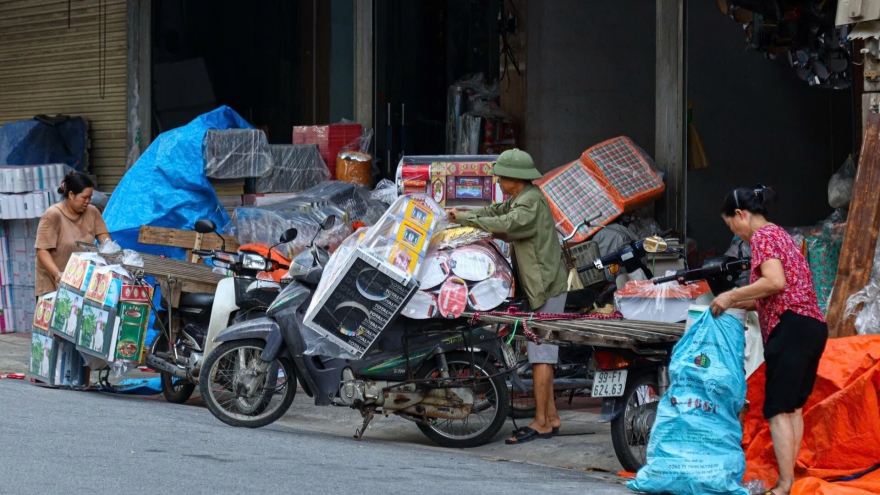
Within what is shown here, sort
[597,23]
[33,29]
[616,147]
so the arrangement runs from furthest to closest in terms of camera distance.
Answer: [33,29] < [597,23] < [616,147]

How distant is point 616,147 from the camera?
11.5 meters

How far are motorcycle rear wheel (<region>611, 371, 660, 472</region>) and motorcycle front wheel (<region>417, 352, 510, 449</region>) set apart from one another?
106cm

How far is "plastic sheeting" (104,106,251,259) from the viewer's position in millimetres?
12297

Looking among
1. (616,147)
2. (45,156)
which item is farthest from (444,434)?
(45,156)

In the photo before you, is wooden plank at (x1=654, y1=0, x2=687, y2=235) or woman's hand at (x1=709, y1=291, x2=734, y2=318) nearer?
woman's hand at (x1=709, y1=291, x2=734, y2=318)

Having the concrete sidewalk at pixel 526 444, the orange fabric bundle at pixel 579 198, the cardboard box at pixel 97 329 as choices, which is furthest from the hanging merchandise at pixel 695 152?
the cardboard box at pixel 97 329

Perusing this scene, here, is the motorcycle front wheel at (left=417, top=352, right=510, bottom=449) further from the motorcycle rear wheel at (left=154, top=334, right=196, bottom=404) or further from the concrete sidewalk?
the motorcycle rear wheel at (left=154, top=334, right=196, bottom=404)

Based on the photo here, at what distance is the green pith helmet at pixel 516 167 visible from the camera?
855 centimetres

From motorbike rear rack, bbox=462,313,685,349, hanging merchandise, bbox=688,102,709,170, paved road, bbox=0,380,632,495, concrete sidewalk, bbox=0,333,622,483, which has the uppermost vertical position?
hanging merchandise, bbox=688,102,709,170

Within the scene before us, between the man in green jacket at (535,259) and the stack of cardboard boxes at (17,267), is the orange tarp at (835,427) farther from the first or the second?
the stack of cardboard boxes at (17,267)

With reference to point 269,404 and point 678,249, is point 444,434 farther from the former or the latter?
point 678,249

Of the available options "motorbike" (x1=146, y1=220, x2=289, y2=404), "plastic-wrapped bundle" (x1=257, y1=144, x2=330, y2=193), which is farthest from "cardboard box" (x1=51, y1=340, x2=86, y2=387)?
"plastic-wrapped bundle" (x1=257, y1=144, x2=330, y2=193)

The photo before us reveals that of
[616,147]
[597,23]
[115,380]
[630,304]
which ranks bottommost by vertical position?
[115,380]

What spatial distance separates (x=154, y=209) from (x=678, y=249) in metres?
5.39
